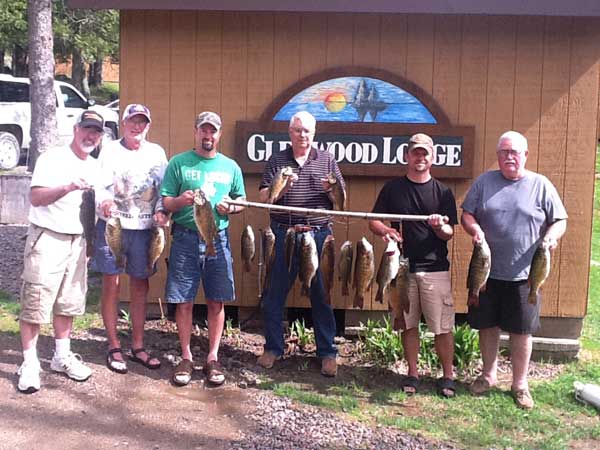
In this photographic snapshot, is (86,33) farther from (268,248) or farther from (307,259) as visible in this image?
(307,259)

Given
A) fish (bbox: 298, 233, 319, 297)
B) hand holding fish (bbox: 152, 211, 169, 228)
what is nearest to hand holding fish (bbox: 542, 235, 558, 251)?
fish (bbox: 298, 233, 319, 297)

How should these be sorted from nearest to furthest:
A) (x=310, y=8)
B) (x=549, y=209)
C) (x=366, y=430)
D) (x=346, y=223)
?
(x=366, y=430) → (x=549, y=209) → (x=310, y=8) → (x=346, y=223)

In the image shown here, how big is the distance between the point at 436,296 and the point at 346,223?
4.32 feet

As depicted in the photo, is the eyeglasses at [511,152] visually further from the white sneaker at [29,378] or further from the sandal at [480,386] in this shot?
the white sneaker at [29,378]

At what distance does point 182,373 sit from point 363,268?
5.06ft

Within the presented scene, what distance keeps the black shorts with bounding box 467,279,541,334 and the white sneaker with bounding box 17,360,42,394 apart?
10.2 feet

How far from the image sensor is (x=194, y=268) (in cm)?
568

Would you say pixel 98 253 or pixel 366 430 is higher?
pixel 98 253

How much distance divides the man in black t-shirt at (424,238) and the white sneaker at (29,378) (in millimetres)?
2566

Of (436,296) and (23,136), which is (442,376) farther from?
(23,136)

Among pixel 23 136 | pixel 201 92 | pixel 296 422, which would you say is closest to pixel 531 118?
pixel 201 92

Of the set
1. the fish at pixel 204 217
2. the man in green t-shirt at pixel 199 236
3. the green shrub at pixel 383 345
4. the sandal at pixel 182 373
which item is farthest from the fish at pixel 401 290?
the sandal at pixel 182 373

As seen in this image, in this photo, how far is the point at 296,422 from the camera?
5129 millimetres

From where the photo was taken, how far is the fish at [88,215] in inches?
207
